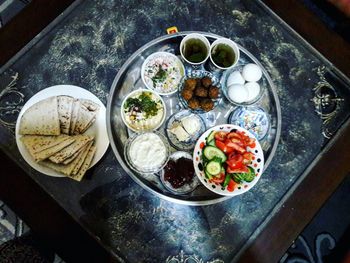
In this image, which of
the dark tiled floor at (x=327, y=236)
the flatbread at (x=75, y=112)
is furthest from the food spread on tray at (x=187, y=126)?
the dark tiled floor at (x=327, y=236)

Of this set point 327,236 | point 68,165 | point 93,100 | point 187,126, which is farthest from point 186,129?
point 327,236

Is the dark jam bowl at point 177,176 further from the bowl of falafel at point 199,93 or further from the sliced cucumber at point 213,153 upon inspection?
the bowl of falafel at point 199,93

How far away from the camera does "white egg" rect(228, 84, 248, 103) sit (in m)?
2.00

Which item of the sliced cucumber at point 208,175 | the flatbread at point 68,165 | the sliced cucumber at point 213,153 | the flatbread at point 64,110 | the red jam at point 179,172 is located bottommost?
the flatbread at point 68,165

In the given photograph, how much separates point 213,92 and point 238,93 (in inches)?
5.0

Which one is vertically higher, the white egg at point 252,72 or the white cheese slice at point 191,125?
the white egg at point 252,72

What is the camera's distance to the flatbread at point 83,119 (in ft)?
6.47

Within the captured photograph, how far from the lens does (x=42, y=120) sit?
1928 mm

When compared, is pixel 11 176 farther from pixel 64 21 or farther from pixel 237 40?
pixel 237 40

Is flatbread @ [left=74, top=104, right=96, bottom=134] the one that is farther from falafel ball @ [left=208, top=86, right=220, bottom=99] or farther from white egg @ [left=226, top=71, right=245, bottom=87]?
white egg @ [left=226, top=71, right=245, bottom=87]

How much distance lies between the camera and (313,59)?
→ 7.18ft

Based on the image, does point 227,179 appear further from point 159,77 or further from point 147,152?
point 159,77

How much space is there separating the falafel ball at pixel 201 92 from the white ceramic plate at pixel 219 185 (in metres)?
0.18

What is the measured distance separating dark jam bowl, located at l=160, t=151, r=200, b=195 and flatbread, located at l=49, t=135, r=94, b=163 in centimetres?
41
